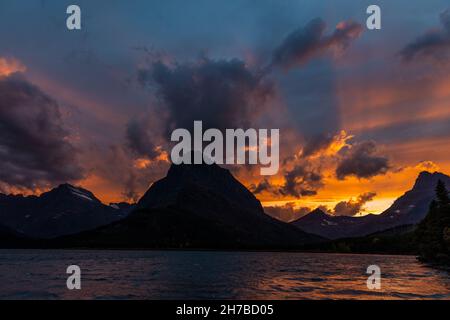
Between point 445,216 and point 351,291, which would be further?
point 445,216

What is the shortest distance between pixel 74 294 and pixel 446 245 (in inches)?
4918
